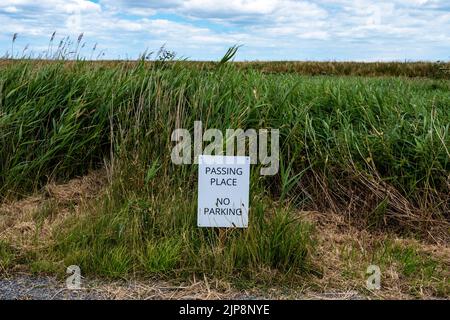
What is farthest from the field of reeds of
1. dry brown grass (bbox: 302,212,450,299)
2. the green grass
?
dry brown grass (bbox: 302,212,450,299)

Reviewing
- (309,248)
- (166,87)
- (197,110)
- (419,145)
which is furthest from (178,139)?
(419,145)

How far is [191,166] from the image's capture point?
457 centimetres

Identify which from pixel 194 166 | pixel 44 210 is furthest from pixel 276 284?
pixel 44 210

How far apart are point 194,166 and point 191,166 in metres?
0.03

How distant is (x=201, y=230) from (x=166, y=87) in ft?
6.43

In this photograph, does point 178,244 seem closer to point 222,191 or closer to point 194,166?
point 222,191

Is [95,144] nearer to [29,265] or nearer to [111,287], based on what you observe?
[29,265]

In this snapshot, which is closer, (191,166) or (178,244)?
(178,244)

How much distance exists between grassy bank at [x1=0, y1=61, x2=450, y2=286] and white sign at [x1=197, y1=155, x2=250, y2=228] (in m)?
0.10

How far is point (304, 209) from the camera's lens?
4832 millimetres

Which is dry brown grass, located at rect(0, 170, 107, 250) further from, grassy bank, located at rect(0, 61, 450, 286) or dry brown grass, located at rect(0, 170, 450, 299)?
grassy bank, located at rect(0, 61, 450, 286)

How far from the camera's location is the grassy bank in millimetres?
3770

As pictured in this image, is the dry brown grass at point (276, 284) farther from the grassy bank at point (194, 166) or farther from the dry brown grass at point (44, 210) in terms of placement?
the grassy bank at point (194, 166)

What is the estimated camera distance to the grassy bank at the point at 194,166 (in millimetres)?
3770
